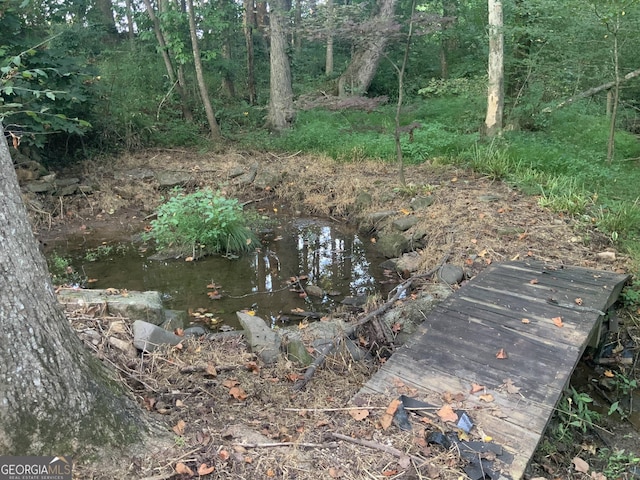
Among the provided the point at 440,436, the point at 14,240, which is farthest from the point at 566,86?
the point at 14,240

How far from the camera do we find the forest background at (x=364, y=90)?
21.9ft

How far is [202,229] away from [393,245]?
2.68m

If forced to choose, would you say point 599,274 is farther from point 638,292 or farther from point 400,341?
point 400,341

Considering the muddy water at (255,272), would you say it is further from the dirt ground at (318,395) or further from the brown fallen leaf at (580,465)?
the brown fallen leaf at (580,465)

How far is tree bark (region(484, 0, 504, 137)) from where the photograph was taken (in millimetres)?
8141

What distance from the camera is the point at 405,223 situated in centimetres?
675

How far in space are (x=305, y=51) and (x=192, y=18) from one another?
6.20 metres

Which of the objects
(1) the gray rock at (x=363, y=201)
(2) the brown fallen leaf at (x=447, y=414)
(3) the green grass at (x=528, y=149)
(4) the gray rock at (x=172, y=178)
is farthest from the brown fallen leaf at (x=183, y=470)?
(4) the gray rock at (x=172, y=178)

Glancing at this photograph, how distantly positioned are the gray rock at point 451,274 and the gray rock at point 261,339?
2.07m

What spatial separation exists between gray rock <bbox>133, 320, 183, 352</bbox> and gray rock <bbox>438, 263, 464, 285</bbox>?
9.29 feet

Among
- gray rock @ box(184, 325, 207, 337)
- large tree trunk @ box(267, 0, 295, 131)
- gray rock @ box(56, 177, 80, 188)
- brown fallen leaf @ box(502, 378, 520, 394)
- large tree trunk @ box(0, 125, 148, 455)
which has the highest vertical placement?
large tree trunk @ box(267, 0, 295, 131)

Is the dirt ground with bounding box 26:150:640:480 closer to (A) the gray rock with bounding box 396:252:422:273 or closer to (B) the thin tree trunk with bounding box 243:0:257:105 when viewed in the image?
(A) the gray rock with bounding box 396:252:422:273

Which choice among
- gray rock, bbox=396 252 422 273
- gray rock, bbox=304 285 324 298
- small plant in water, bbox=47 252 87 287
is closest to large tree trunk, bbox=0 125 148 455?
gray rock, bbox=304 285 324 298

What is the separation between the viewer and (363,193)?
785 centimetres
